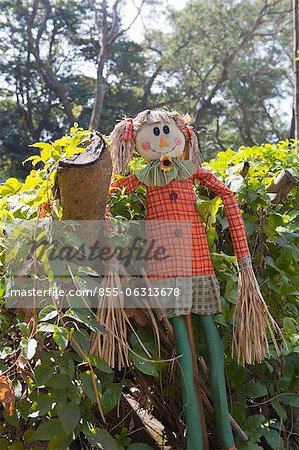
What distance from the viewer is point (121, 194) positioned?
1686 mm

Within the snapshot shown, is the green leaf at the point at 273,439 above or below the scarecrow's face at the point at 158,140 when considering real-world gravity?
below

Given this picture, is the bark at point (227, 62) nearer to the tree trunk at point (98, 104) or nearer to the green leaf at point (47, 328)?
the tree trunk at point (98, 104)

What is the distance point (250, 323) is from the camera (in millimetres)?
1473

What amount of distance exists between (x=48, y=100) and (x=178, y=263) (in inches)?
551

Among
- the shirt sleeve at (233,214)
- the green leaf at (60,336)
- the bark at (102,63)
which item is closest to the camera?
the green leaf at (60,336)

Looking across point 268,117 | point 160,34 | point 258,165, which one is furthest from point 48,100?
point 258,165

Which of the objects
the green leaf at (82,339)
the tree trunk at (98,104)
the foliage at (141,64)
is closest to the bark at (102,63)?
the tree trunk at (98,104)

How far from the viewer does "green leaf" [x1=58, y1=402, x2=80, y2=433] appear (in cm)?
117

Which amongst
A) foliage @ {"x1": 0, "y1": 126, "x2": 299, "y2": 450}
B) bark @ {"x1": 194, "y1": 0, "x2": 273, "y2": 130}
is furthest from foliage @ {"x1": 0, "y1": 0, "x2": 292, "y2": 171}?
foliage @ {"x1": 0, "y1": 126, "x2": 299, "y2": 450}

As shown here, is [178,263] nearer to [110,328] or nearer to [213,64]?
[110,328]

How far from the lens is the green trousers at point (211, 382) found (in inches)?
56.4

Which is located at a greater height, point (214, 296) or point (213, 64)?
point (213, 64)

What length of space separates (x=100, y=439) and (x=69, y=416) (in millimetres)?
147

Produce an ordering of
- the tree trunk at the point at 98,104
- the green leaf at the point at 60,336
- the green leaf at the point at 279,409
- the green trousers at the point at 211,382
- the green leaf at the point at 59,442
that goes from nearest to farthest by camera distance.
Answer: the green leaf at the point at 60,336
the green leaf at the point at 59,442
the green trousers at the point at 211,382
the green leaf at the point at 279,409
the tree trunk at the point at 98,104
